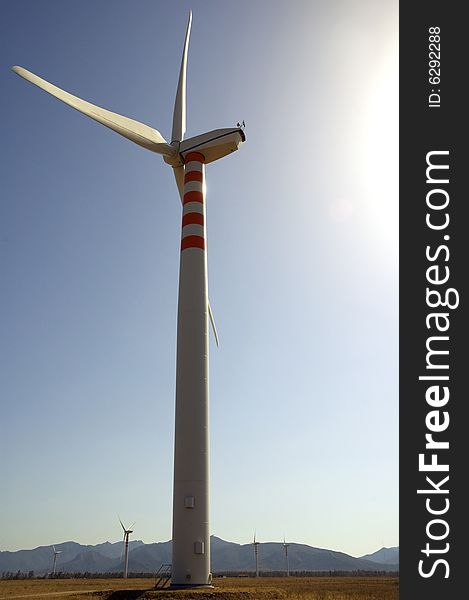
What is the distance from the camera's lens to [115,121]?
129ft

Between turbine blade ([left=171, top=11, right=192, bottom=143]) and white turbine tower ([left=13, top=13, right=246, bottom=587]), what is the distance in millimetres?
111

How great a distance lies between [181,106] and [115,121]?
316 inches

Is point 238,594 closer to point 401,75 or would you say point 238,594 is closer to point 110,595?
point 110,595

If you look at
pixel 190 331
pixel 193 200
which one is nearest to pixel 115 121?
pixel 193 200

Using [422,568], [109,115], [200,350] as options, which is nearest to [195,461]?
[200,350]

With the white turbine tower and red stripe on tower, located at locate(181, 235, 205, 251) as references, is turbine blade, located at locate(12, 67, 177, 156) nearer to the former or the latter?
the white turbine tower

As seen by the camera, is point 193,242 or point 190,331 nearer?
point 190,331

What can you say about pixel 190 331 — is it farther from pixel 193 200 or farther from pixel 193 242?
pixel 193 200

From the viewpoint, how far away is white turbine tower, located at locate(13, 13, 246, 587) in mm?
33125

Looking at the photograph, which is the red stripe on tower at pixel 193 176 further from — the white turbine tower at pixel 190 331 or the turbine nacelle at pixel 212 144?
the turbine nacelle at pixel 212 144

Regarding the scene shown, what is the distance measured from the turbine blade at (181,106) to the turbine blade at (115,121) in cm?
152

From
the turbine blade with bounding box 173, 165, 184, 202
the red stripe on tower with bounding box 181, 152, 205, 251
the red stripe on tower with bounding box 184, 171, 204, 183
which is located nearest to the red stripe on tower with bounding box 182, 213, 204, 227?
the red stripe on tower with bounding box 181, 152, 205, 251

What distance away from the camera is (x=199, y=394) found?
35.4 metres

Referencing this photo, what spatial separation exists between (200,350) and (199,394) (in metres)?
2.70
